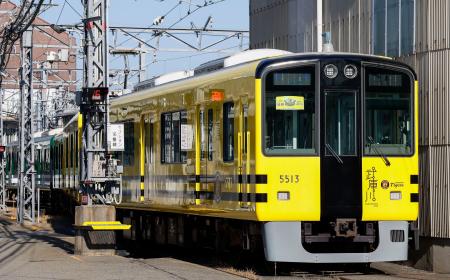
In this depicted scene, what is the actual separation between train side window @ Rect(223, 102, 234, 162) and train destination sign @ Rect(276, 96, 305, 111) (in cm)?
113

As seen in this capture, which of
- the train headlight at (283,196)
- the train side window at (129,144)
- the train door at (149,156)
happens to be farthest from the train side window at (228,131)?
the train side window at (129,144)

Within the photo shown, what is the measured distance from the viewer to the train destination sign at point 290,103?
590 inches

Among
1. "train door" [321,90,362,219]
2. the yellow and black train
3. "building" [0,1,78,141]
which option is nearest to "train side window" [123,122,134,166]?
the yellow and black train

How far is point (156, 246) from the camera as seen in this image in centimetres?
2277

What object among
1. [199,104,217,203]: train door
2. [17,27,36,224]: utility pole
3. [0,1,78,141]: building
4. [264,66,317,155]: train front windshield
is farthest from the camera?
[0,1,78,141]: building

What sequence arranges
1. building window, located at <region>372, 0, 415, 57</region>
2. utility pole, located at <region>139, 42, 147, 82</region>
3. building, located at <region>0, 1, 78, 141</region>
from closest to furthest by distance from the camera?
1. building window, located at <region>372, 0, 415, 57</region>
2. utility pole, located at <region>139, 42, 147, 82</region>
3. building, located at <region>0, 1, 78, 141</region>

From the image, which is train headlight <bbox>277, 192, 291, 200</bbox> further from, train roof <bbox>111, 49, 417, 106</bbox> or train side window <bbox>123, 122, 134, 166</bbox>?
train side window <bbox>123, 122, 134, 166</bbox>

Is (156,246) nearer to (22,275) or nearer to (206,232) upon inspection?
Result: (206,232)

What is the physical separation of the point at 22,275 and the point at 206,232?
13.4 ft

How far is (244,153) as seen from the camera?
15.3 m

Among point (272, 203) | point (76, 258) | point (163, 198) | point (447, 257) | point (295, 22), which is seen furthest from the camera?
point (295, 22)

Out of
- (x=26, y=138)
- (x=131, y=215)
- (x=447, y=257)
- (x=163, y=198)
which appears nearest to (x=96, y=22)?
(x=163, y=198)

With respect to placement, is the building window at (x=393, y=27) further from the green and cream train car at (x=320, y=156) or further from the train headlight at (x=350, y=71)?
the train headlight at (x=350, y=71)

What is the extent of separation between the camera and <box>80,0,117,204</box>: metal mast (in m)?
19.3
